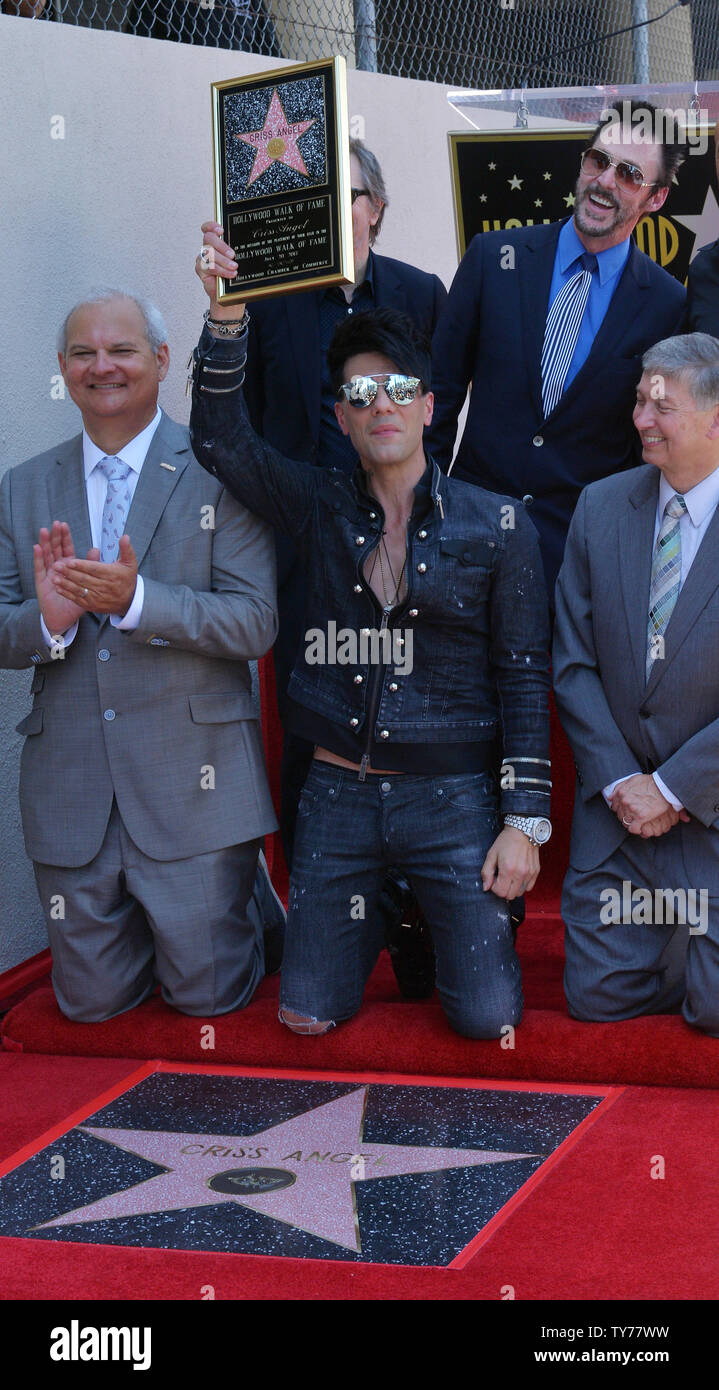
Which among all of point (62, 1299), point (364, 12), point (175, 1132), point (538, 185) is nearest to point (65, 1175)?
point (175, 1132)

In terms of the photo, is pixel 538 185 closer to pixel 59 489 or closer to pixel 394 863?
pixel 59 489

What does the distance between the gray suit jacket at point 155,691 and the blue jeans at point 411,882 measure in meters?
0.24

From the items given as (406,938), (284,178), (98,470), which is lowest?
(406,938)

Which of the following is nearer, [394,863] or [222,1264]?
[222,1264]

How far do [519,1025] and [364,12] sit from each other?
4308 millimetres

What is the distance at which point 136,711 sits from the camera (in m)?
3.91

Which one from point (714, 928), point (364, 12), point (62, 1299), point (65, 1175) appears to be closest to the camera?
point (62, 1299)

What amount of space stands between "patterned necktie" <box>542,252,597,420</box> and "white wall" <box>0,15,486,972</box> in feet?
4.62

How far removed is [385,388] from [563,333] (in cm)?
80

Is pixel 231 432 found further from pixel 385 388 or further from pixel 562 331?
pixel 562 331

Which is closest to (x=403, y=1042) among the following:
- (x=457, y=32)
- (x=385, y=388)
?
(x=385, y=388)

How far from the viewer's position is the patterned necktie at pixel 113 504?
13.2 ft

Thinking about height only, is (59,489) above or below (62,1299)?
above

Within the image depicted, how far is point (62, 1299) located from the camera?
2.70 m
